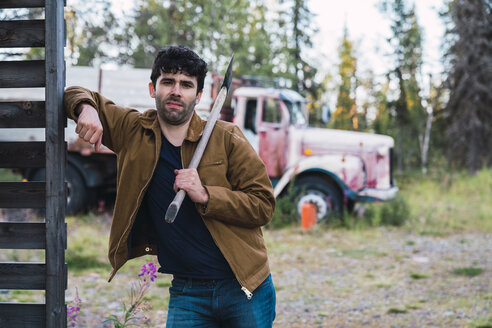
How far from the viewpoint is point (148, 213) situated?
95.0 inches

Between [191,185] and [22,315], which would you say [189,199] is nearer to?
[191,185]

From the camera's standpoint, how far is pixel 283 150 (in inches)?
421

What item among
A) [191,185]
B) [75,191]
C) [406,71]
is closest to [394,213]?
[75,191]

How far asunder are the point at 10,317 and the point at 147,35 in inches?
881

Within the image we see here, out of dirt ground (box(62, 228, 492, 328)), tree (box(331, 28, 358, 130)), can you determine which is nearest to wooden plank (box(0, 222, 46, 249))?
dirt ground (box(62, 228, 492, 328))

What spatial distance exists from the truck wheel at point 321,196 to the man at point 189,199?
8173 mm

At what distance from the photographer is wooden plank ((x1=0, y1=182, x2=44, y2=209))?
2.25m

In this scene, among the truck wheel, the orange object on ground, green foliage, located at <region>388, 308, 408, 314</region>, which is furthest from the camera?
the truck wheel

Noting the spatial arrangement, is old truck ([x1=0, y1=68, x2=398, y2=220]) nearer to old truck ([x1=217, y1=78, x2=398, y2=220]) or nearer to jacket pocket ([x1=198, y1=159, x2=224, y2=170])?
old truck ([x1=217, y1=78, x2=398, y2=220])

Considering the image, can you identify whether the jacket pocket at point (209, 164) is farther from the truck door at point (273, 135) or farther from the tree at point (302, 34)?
the tree at point (302, 34)

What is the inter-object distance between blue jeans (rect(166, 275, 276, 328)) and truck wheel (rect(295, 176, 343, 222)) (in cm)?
821

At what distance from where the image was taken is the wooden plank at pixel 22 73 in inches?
87.3

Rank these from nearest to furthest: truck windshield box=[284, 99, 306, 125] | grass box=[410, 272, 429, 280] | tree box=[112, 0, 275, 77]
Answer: grass box=[410, 272, 429, 280] < truck windshield box=[284, 99, 306, 125] < tree box=[112, 0, 275, 77]

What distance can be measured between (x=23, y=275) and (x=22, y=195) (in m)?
0.33
